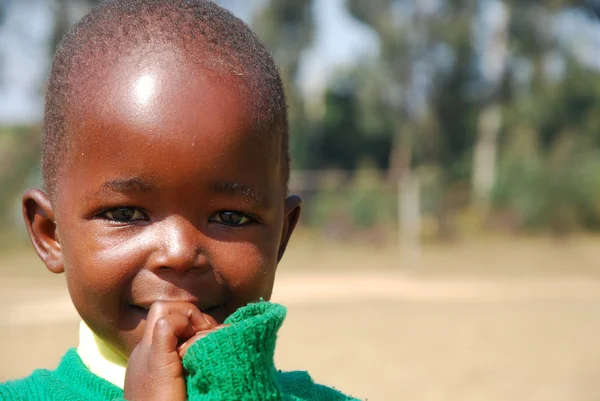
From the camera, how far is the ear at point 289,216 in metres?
1.65

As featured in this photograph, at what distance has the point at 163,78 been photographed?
1360 millimetres

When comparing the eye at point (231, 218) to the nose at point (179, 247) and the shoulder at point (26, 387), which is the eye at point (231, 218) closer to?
the nose at point (179, 247)

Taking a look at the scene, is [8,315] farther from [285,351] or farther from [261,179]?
[261,179]

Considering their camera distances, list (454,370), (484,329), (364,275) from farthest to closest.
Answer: (364,275) → (484,329) → (454,370)

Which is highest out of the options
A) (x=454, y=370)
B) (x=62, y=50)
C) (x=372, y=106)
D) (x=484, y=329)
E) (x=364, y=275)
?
(x=372, y=106)

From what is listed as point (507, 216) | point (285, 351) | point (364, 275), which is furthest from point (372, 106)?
point (285, 351)

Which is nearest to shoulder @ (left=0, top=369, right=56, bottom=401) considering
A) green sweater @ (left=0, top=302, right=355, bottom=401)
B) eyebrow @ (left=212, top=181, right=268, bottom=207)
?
green sweater @ (left=0, top=302, right=355, bottom=401)

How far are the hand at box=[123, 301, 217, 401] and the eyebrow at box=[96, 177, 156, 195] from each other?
0.65ft

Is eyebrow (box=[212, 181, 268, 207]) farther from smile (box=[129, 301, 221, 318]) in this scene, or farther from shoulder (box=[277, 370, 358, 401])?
shoulder (box=[277, 370, 358, 401])

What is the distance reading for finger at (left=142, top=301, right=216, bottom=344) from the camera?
4.19 ft

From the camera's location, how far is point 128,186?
134cm

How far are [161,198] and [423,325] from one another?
360 inches

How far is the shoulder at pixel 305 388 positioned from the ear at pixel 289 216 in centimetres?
25

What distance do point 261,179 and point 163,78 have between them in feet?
0.76
